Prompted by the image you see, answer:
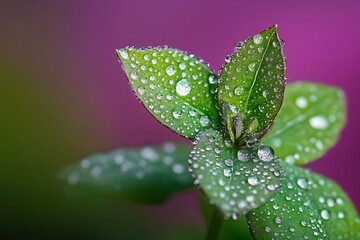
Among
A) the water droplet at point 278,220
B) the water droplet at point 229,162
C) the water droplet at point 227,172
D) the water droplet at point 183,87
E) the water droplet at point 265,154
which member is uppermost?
the water droplet at point 183,87

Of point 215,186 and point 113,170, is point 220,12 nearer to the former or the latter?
point 113,170

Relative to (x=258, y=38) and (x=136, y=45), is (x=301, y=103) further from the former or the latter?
(x=136, y=45)

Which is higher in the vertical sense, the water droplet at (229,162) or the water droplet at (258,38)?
the water droplet at (258,38)

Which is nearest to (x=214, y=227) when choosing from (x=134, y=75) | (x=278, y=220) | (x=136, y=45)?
(x=278, y=220)

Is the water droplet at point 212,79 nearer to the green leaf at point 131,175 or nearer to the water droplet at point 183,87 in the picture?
the water droplet at point 183,87

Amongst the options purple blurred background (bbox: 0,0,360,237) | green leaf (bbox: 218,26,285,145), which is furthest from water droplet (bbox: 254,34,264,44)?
purple blurred background (bbox: 0,0,360,237)

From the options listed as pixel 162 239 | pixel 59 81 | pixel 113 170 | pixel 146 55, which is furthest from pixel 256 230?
pixel 59 81

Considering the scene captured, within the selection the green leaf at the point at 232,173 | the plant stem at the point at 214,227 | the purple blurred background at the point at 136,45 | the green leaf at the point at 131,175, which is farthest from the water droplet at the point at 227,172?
the purple blurred background at the point at 136,45

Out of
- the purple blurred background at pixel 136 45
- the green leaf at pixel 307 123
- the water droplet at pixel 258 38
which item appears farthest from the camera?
the purple blurred background at pixel 136 45
